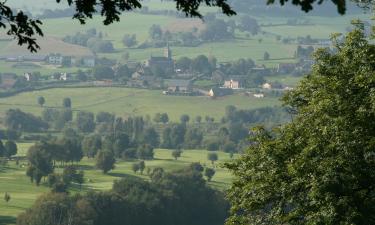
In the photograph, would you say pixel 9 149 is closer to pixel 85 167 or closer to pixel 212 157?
pixel 85 167

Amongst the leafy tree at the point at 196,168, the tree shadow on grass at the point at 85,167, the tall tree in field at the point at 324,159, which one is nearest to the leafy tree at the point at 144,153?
the tree shadow on grass at the point at 85,167

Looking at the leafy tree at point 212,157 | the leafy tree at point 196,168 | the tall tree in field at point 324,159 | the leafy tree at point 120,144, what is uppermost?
the tall tree in field at point 324,159

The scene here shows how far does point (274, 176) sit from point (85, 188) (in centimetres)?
11470

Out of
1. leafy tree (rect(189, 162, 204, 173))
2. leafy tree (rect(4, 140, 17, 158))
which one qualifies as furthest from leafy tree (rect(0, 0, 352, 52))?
leafy tree (rect(4, 140, 17, 158))

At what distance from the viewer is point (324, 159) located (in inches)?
1017

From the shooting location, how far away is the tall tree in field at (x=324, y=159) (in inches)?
997

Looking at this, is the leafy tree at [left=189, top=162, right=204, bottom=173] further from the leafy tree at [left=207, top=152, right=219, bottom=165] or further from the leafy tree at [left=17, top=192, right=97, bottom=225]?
the leafy tree at [left=17, top=192, right=97, bottom=225]

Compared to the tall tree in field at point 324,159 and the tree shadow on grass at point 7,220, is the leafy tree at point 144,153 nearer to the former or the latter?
the tree shadow on grass at point 7,220

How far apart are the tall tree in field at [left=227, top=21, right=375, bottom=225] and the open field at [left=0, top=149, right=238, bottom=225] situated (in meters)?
88.6

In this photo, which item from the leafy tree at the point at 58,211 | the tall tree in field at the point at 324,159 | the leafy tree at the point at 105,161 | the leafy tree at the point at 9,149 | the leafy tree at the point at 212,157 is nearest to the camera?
the tall tree in field at the point at 324,159

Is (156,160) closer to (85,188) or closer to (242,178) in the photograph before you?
(85,188)

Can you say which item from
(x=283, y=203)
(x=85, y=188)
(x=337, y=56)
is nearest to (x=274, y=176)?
(x=283, y=203)

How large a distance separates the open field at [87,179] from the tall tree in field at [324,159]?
88564 mm

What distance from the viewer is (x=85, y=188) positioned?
140 meters
